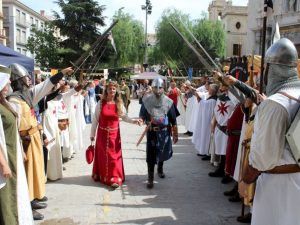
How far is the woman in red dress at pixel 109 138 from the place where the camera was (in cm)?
641

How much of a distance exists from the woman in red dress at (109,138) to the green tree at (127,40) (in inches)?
1369

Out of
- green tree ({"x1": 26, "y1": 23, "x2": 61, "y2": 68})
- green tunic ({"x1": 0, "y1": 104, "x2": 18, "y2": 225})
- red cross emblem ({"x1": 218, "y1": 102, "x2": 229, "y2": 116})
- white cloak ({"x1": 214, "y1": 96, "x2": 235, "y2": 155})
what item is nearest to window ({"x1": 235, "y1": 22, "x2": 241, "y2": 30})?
green tree ({"x1": 26, "y1": 23, "x2": 61, "y2": 68})

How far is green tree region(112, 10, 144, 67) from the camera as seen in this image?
42188mm

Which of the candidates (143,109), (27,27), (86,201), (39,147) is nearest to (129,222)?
(86,201)

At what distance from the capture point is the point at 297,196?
2.57 metres

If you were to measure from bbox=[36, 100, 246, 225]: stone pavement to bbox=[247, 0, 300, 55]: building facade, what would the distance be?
32.1ft

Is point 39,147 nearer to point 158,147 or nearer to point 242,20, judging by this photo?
point 158,147

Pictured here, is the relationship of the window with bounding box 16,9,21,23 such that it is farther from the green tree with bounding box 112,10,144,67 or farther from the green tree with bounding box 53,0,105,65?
the green tree with bounding box 53,0,105,65

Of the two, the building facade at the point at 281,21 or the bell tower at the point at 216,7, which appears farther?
the bell tower at the point at 216,7

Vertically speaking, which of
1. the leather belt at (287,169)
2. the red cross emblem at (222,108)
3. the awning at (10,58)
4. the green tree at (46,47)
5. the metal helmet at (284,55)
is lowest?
the leather belt at (287,169)

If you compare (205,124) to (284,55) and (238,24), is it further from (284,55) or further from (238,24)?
(238,24)

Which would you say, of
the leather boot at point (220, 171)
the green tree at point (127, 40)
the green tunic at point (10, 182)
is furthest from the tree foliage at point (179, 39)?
the green tunic at point (10, 182)

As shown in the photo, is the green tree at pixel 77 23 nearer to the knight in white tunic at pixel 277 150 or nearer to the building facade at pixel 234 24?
the building facade at pixel 234 24

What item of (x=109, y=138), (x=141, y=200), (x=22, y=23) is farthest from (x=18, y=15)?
(x=141, y=200)
